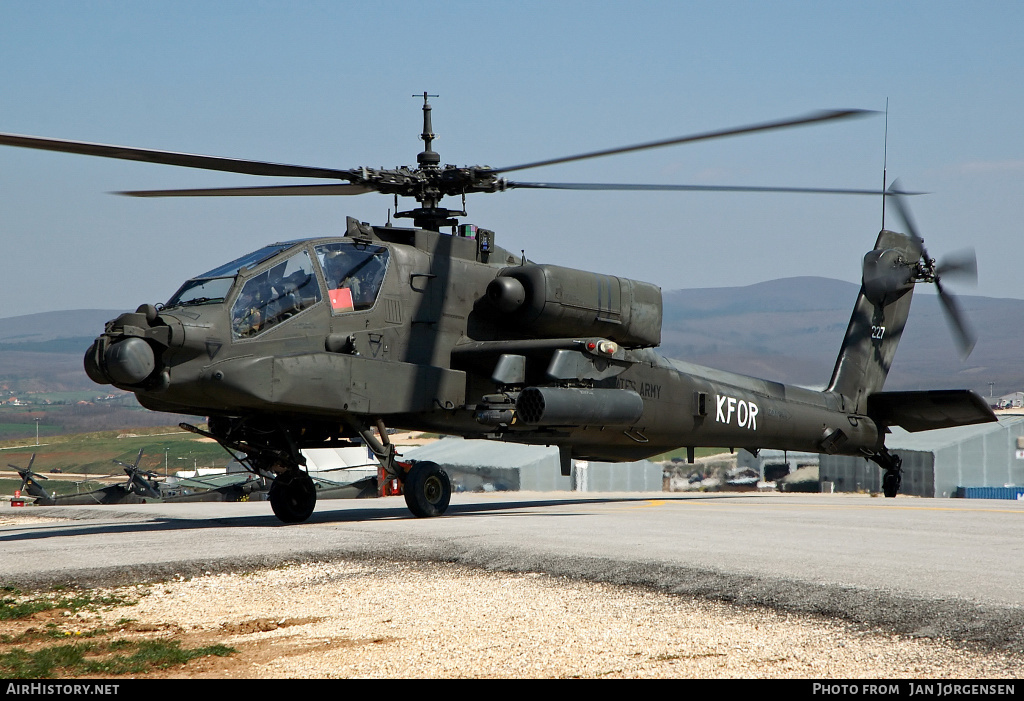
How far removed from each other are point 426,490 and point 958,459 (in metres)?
33.8

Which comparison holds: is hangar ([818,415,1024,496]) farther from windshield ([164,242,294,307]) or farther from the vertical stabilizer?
windshield ([164,242,294,307])

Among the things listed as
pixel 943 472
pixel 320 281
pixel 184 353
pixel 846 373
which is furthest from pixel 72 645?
pixel 943 472

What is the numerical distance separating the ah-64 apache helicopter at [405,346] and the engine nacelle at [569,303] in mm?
27

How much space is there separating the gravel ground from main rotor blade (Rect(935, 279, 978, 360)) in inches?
555

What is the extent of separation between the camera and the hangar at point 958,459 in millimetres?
40344

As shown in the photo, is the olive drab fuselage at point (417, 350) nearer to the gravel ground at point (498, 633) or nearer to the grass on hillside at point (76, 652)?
the gravel ground at point (498, 633)

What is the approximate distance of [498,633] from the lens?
5.59 metres

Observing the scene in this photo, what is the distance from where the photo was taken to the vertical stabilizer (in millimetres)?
20906

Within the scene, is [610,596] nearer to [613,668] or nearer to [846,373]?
[613,668]

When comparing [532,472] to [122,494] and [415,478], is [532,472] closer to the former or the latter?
[122,494]

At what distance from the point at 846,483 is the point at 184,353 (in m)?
40.0

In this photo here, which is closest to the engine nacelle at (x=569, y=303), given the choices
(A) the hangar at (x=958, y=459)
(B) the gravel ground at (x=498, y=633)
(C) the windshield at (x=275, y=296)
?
(C) the windshield at (x=275, y=296)

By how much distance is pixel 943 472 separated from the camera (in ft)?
132

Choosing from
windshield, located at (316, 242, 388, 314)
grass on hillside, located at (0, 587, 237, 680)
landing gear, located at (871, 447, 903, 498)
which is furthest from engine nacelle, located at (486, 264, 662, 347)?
landing gear, located at (871, 447, 903, 498)
